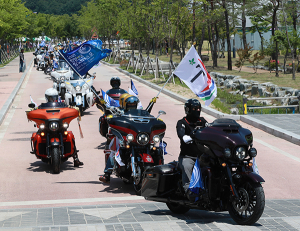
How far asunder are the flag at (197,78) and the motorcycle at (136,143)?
3.71ft

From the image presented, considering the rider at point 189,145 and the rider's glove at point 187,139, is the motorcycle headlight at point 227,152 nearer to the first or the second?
the rider at point 189,145

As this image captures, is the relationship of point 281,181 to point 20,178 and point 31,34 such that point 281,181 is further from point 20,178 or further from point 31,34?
point 31,34

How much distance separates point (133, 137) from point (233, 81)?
23.7 m

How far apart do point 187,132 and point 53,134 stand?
388cm

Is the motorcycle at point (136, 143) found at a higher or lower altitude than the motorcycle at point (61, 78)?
lower

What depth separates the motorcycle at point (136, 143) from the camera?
7422 mm

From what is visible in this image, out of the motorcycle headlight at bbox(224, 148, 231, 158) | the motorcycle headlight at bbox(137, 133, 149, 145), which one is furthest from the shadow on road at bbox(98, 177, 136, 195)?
the motorcycle headlight at bbox(224, 148, 231, 158)

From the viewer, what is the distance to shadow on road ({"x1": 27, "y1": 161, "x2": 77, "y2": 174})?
9.67 metres

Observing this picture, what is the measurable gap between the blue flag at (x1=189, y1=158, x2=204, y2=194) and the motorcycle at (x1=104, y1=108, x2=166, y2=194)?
1704mm

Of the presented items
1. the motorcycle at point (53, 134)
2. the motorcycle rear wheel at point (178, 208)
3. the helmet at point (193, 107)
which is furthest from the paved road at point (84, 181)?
the helmet at point (193, 107)

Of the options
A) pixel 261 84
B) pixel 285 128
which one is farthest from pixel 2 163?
pixel 261 84

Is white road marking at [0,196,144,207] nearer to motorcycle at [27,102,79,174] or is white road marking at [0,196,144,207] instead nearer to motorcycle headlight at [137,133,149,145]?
motorcycle headlight at [137,133,149,145]

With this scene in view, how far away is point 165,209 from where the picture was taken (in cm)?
675

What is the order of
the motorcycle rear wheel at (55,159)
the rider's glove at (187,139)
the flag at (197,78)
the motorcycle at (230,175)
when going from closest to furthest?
the motorcycle at (230,175)
the rider's glove at (187,139)
the flag at (197,78)
the motorcycle rear wheel at (55,159)
